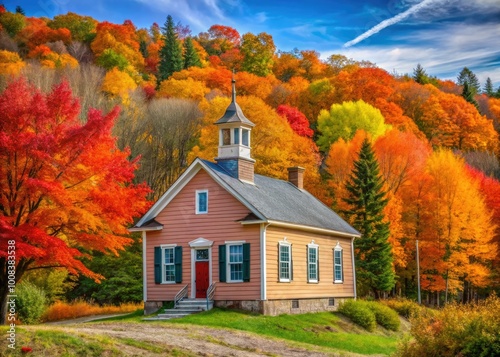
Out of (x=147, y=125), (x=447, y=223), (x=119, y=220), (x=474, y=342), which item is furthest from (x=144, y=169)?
(x=474, y=342)

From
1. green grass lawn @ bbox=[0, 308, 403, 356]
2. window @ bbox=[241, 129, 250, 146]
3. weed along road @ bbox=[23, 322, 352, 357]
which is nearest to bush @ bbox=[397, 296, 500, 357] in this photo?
weed along road @ bbox=[23, 322, 352, 357]

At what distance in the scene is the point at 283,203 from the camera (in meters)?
33.6

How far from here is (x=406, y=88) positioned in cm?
7981

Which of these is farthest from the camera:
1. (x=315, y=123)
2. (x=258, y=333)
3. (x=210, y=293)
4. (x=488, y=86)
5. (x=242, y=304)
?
(x=488, y=86)

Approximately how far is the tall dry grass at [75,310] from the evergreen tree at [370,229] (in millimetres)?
14111

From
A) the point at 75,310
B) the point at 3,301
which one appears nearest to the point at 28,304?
the point at 75,310

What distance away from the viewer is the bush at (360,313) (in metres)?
32.5

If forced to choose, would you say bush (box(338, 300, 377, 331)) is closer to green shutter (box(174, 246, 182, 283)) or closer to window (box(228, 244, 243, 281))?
window (box(228, 244, 243, 281))

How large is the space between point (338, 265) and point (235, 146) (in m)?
8.84

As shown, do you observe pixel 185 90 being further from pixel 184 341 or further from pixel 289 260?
pixel 184 341

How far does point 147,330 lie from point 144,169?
35187 mm

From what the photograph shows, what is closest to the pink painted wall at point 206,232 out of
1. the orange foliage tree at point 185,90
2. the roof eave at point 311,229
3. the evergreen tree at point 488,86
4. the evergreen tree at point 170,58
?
the roof eave at point 311,229

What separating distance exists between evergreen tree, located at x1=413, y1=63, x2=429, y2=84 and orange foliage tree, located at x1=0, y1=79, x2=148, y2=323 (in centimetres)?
8316

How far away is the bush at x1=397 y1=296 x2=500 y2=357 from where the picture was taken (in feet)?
51.6
